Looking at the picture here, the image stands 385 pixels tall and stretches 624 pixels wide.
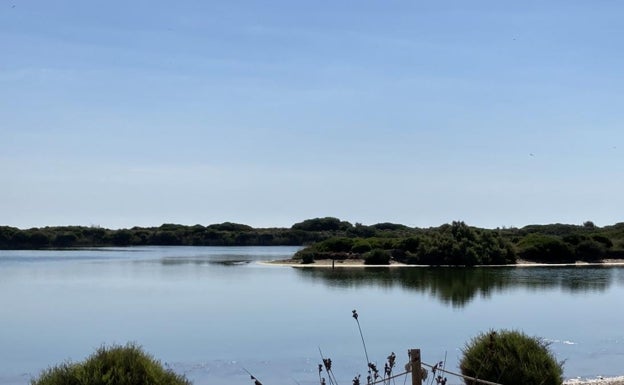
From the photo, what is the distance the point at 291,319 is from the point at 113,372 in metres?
17.1

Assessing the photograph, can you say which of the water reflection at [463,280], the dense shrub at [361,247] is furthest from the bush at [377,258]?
the water reflection at [463,280]

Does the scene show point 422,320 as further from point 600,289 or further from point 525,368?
point 600,289

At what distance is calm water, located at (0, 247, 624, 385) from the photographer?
1630 cm

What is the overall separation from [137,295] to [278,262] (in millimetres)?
28537

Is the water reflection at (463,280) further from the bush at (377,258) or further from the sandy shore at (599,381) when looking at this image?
the sandy shore at (599,381)

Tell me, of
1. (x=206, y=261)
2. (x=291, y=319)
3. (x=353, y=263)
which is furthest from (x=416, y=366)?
(x=206, y=261)

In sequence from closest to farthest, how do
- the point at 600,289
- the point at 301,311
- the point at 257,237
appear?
1. the point at 301,311
2. the point at 600,289
3. the point at 257,237

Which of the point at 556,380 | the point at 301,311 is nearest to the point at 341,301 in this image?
the point at 301,311

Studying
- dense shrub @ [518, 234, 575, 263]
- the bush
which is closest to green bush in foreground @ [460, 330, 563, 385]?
the bush

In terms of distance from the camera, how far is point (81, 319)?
24.2m

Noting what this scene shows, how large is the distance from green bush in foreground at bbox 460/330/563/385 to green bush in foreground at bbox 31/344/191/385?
14.3ft

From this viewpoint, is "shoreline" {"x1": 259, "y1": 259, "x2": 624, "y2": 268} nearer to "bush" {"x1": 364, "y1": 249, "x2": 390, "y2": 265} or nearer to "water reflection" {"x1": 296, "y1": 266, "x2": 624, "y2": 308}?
"bush" {"x1": 364, "y1": 249, "x2": 390, "y2": 265}

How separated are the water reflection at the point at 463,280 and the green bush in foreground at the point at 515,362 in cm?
1746

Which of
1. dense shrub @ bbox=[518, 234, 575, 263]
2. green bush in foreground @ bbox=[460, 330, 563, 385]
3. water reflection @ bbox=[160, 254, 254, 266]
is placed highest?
dense shrub @ bbox=[518, 234, 575, 263]
